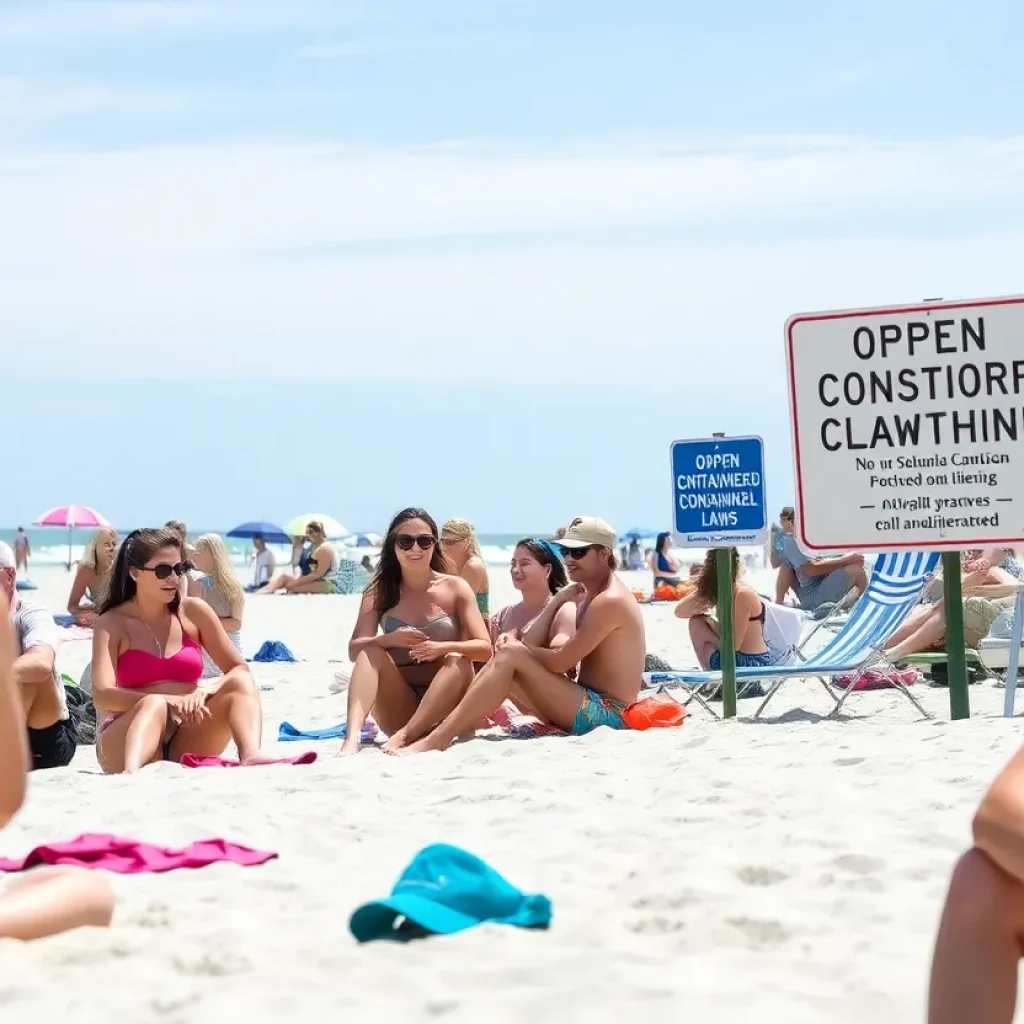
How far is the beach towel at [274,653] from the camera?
13.8 metres

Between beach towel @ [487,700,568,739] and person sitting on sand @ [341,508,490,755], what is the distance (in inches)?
14.7

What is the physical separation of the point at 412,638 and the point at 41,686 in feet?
5.55

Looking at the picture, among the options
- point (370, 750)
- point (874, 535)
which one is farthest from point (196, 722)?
point (874, 535)

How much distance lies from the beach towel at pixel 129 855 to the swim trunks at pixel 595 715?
2.76 m

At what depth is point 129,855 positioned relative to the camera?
4.78 meters

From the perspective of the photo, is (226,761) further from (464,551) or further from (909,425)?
(464,551)

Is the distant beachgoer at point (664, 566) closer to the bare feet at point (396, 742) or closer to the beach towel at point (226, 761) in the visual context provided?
the bare feet at point (396, 742)

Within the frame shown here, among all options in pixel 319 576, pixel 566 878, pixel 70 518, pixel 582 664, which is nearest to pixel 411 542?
pixel 582 664

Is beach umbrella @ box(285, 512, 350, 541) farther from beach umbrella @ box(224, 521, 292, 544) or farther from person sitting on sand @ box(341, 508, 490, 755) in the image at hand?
person sitting on sand @ box(341, 508, 490, 755)

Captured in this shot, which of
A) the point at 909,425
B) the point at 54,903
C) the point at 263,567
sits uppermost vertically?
the point at 909,425

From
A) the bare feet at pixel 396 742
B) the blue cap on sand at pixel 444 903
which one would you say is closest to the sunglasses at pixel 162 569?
the bare feet at pixel 396 742

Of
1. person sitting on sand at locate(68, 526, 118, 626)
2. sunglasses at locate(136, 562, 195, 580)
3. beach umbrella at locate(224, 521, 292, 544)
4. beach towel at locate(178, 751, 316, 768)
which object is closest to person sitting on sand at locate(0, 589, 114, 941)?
beach towel at locate(178, 751, 316, 768)

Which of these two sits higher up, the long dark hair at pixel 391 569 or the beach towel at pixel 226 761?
the long dark hair at pixel 391 569

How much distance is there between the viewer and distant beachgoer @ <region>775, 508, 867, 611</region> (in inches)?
562
